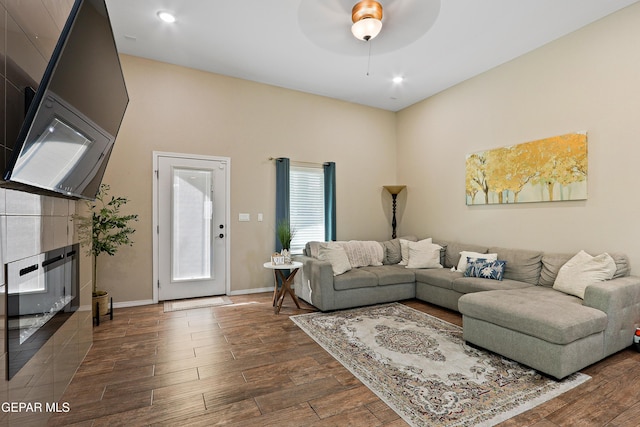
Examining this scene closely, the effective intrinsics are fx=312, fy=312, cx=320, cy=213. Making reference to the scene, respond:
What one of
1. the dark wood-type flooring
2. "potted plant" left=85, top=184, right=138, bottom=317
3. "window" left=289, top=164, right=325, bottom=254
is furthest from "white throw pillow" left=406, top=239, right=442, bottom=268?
"potted plant" left=85, top=184, right=138, bottom=317

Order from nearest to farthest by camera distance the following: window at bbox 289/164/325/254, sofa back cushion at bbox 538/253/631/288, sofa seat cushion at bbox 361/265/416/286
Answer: sofa back cushion at bbox 538/253/631/288 < sofa seat cushion at bbox 361/265/416/286 < window at bbox 289/164/325/254

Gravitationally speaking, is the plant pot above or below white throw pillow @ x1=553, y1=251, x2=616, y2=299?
below

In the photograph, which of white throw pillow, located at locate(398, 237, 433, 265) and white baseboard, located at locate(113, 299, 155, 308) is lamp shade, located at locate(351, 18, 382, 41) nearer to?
white throw pillow, located at locate(398, 237, 433, 265)

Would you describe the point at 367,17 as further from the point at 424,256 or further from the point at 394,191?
the point at 394,191

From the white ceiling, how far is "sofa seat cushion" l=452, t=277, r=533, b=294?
9.38 feet

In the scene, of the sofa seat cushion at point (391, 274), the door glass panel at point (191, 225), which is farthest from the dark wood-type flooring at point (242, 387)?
the sofa seat cushion at point (391, 274)

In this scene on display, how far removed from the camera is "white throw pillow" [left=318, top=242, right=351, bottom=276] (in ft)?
13.7

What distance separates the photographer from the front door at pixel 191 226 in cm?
434

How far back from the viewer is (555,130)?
373cm

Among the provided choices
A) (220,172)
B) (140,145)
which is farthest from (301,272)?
(140,145)

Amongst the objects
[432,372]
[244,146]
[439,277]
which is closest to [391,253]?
[439,277]

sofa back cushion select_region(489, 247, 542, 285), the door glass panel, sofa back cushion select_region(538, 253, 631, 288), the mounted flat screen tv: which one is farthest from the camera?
the door glass panel

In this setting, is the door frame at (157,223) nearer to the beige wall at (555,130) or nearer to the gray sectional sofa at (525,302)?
the gray sectional sofa at (525,302)

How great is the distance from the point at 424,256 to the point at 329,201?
1.79 meters
